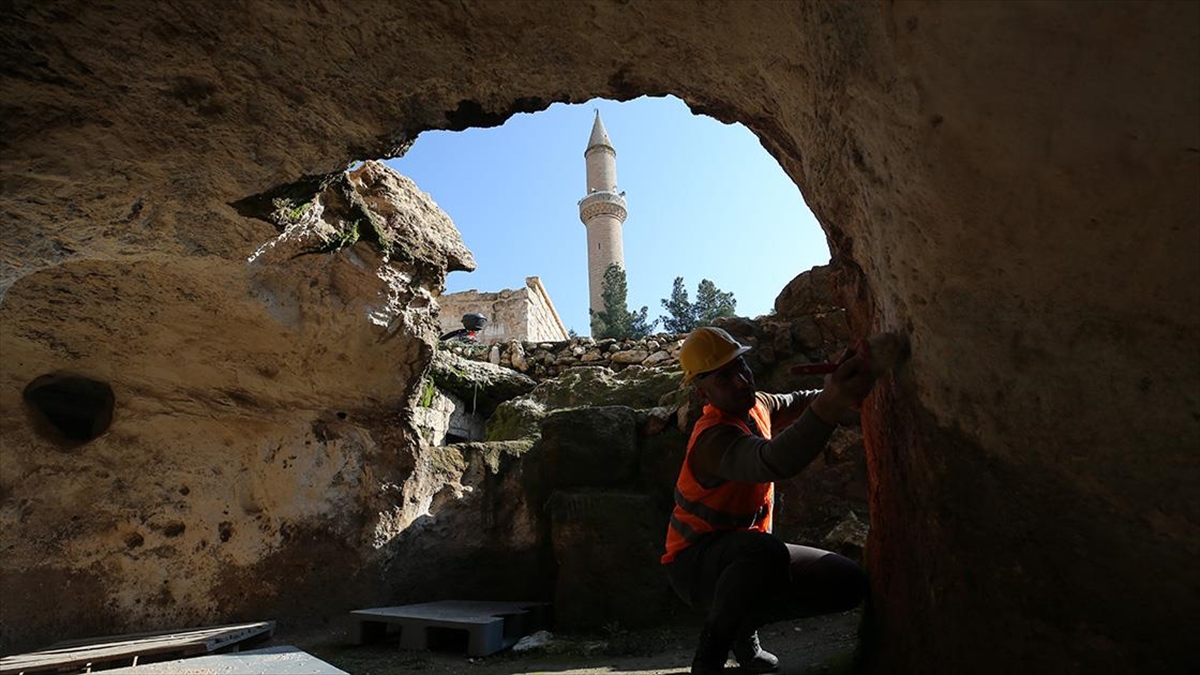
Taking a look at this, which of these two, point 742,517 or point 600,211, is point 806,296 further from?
point 600,211

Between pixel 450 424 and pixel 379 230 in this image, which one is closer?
pixel 379 230

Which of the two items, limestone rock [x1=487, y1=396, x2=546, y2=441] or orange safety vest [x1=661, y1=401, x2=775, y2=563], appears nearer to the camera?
orange safety vest [x1=661, y1=401, x2=775, y2=563]

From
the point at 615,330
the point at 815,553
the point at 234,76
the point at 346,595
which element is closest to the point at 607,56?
the point at 234,76

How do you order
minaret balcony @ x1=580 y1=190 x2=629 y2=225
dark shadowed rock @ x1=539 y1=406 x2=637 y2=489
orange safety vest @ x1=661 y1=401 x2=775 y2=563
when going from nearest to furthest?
1. orange safety vest @ x1=661 y1=401 x2=775 y2=563
2. dark shadowed rock @ x1=539 y1=406 x2=637 y2=489
3. minaret balcony @ x1=580 y1=190 x2=629 y2=225

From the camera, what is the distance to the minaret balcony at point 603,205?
2545 cm

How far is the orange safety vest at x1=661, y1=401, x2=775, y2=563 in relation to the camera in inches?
87.7

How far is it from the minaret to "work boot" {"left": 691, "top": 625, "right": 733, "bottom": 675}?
2036 centimetres

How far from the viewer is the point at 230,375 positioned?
410 cm

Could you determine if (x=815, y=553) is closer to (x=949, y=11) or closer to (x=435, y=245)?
(x=949, y=11)

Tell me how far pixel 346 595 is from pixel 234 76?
329cm

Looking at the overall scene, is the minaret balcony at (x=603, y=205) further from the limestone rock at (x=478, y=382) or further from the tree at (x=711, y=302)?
the limestone rock at (x=478, y=382)

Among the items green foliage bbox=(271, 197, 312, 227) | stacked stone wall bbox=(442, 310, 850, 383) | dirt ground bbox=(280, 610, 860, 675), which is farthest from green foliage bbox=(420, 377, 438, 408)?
green foliage bbox=(271, 197, 312, 227)

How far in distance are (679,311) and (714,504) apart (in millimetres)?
17056

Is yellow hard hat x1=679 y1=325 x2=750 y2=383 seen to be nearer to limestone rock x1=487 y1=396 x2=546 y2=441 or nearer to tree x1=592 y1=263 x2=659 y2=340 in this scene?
limestone rock x1=487 y1=396 x2=546 y2=441
